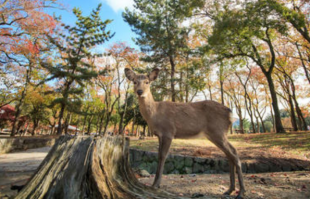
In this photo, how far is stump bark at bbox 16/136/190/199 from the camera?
6.51ft

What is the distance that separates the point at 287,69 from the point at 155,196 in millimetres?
26694

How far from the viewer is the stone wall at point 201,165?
255 inches

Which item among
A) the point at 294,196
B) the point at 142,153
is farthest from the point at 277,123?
the point at 294,196

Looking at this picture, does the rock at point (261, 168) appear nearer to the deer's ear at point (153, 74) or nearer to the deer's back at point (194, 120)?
the deer's back at point (194, 120)

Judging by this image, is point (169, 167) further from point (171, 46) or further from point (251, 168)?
point (171, 46)

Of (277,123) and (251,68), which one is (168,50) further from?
(251,68)

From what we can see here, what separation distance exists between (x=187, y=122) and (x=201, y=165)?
439 centimetres

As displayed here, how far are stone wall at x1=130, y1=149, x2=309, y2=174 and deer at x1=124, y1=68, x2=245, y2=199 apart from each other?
12.7ft

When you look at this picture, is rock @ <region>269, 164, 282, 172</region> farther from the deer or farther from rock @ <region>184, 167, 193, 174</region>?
the deer

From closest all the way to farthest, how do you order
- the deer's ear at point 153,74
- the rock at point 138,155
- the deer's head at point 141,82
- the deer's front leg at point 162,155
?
the deer's front leg at point 162,155 < the deer's head at point 141,82 < the deer's ear at point 153,74 < the rock at point 138,155

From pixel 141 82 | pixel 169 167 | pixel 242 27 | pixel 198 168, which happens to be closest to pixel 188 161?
pixel 198 168

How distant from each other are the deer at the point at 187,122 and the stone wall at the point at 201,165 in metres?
3.86

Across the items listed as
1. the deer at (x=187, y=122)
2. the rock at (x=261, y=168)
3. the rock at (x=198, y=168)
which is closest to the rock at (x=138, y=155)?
the rock at (x=198, y=168)

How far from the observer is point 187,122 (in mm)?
3357
